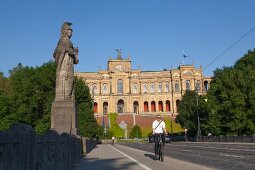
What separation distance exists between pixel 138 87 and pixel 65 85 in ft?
338

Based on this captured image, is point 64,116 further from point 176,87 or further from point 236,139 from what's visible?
point 176,87

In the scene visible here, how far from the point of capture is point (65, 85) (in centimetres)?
1967

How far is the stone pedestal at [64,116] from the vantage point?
18484 millimetres

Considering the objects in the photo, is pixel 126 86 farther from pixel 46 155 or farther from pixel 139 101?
pixel 46 155

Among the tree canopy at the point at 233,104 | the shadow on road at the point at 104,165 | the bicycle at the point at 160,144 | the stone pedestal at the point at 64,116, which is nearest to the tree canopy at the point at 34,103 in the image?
the tree canopy at the point at 233,104

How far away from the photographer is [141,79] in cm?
12319

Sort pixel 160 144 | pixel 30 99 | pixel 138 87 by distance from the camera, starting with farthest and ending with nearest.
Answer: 1. pixel 138 87
2. pixel 30 99
3. pixel 160 144

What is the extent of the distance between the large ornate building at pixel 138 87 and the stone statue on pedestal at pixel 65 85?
326ft

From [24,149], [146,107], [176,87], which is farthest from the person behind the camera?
[146,107]

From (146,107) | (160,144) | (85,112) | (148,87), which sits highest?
(148,87)

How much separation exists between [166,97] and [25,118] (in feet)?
242

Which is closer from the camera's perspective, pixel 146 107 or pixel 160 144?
pixel 160 144

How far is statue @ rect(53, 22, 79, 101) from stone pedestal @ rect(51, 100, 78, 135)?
2.31 ft

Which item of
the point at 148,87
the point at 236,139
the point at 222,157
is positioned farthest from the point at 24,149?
the point at 148,87
